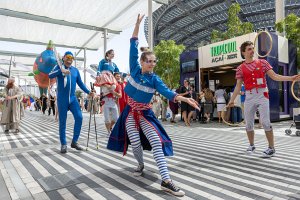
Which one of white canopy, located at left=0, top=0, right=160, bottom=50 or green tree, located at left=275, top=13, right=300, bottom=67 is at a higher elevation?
white canopy, located at left=0, top=0, right=160, bottom=50

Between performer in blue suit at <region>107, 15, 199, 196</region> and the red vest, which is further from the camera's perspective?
the red vest

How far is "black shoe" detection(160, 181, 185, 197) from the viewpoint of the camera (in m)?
2.83

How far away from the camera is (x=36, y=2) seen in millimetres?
22281

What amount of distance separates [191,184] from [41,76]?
1295 centimetres

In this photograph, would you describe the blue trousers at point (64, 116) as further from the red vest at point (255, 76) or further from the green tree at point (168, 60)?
the green tree at point (168, 60)

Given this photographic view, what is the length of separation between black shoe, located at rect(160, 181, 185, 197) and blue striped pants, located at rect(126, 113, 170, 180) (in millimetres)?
73

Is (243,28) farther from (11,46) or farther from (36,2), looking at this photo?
(11,46)

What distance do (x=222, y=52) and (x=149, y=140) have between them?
1155 centimetres

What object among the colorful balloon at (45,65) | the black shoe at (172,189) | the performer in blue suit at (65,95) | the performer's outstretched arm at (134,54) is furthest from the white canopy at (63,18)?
the black shoe at (172,189)

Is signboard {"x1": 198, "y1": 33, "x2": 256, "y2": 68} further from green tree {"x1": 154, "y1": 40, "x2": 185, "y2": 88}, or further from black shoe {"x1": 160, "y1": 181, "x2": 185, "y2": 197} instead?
green tree {"x1": 154, "y1": 40, "x2": 185, "y2": 88}

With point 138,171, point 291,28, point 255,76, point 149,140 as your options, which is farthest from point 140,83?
point 291,28

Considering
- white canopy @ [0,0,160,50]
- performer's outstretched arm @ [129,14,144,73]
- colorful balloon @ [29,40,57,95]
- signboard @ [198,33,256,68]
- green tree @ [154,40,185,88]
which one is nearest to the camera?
performer's outstretched arm @ [129,14,144,73]

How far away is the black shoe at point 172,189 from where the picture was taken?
2.83 metres

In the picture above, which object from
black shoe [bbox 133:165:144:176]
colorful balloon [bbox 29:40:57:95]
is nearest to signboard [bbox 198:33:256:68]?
colorful balloon [bbox 29:40:57:95]
